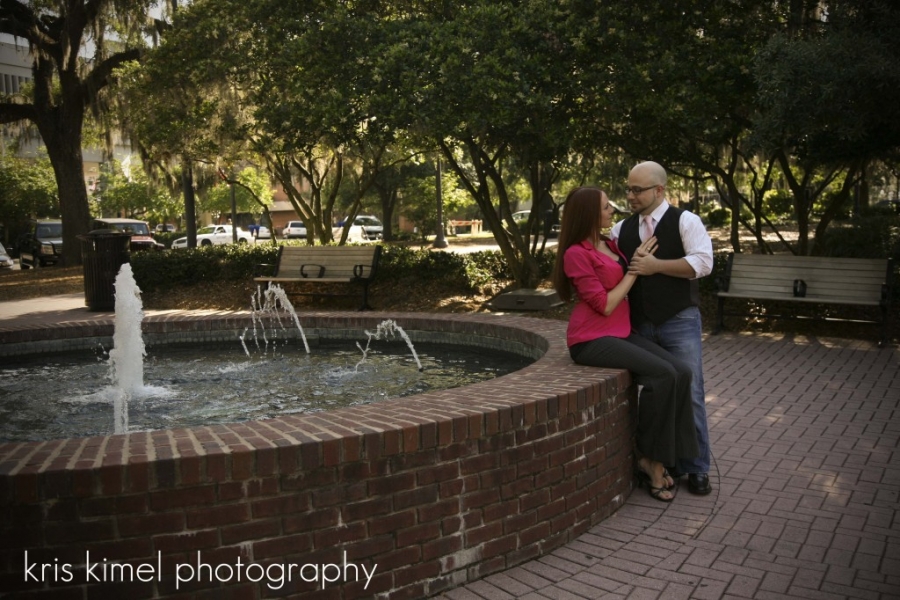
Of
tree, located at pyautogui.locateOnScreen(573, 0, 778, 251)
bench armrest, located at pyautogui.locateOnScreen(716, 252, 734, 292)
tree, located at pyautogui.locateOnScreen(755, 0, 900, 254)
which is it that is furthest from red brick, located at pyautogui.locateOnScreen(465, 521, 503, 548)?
tree, located at pyautogui.locateOnScreen(573, 0, 778, 251)

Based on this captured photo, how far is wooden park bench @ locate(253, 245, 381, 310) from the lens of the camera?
13484mm

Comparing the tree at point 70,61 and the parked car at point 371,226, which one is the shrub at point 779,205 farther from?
the tree at point 70,61

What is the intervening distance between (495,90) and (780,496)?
7.36 metres

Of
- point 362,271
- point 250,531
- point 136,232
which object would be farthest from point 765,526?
point 136,232

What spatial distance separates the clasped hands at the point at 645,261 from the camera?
4.80 meters

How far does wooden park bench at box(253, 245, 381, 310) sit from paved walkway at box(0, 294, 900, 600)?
7074 millimetres

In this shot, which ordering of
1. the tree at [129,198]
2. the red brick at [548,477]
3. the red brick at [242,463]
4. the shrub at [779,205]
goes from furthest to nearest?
1. the tree at [129,198]
2. the shrub at [779,205]
3. the red brick at [548,477]
4. the red brick at [242,463]

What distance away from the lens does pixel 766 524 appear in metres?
4.52

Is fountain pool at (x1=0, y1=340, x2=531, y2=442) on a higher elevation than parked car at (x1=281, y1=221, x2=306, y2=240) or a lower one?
lower

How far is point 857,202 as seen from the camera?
2769 cm

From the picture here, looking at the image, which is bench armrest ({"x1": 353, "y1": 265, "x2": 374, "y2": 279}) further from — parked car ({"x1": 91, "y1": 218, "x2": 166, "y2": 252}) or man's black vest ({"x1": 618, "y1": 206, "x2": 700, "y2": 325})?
parked car ({"x1": 91, "y1": 218, "x2": 166, "y2": 252})

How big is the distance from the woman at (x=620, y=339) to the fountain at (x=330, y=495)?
216 millimetres

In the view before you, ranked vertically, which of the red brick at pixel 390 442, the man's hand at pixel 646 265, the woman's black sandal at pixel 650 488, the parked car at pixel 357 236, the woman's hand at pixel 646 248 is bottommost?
the woman's black sandal at pixel 650 488

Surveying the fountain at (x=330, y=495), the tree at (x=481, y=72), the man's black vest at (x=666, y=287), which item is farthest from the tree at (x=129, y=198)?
the fountain at (x=330, y=495)
